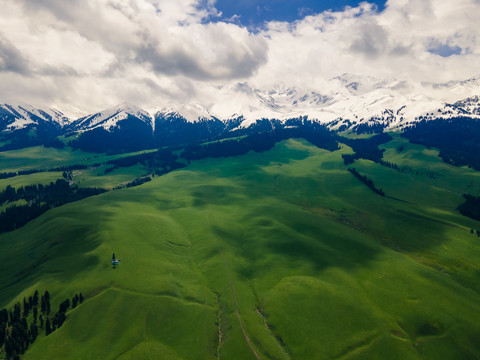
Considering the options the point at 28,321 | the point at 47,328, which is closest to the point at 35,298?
the point at 28,321

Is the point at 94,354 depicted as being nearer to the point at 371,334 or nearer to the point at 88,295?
the point at 88,295

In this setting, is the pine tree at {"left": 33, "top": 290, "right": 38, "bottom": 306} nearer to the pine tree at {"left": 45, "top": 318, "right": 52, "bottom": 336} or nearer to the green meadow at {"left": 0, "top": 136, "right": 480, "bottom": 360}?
the green meadow at {"left": 0, "top": 136, "right": 480, "bottom": 360}

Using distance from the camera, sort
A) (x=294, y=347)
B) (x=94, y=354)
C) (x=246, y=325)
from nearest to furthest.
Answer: (x=94, y=354) → (x=294, y=347) → (x=246, y=325)

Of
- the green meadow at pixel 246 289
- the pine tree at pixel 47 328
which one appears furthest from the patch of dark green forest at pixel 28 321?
the green meadow at pixel 246 289

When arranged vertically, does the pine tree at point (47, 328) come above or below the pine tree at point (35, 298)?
below

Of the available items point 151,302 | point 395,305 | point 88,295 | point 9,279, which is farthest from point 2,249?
point 395,305

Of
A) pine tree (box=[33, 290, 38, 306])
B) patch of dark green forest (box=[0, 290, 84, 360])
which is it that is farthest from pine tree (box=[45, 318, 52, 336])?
pine tree (box=[33, 290, 38, 306])

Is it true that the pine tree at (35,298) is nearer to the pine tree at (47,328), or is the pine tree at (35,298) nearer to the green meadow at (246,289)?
the green meadow at (246,289)

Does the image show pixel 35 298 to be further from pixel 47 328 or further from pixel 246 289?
pixel 246 289
